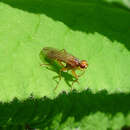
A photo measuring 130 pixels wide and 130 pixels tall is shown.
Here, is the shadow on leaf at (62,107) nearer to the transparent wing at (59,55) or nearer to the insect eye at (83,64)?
the insect eye at (83,64)

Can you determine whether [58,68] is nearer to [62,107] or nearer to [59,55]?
[59,55]

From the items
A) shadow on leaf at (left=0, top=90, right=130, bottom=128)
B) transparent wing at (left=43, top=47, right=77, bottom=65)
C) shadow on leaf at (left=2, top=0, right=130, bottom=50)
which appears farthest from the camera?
shadow on leaf at (left=2, top=0, right=130, bottom=50)

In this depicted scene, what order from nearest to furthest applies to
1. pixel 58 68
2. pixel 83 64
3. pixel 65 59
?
1. pixel 83 64
2. pixel 58 68
3. pixel 65 59

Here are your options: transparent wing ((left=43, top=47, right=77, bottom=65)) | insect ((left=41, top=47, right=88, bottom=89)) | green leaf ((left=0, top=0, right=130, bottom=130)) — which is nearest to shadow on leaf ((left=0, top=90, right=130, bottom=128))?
green leaf ((left=0, top=0, right=130, bottom=130))

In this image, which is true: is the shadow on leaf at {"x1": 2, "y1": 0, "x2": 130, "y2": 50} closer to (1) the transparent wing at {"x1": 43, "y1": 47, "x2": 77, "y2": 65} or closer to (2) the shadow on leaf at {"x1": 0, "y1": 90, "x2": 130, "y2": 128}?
(1) the transparent wing at {"x1": 43, "y1": 47, "x2": 77, "y2": 65}

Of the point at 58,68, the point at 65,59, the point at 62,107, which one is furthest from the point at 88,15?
the point at 62,107

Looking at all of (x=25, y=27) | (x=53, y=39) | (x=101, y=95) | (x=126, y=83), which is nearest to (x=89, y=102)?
(x=101, y=95)
